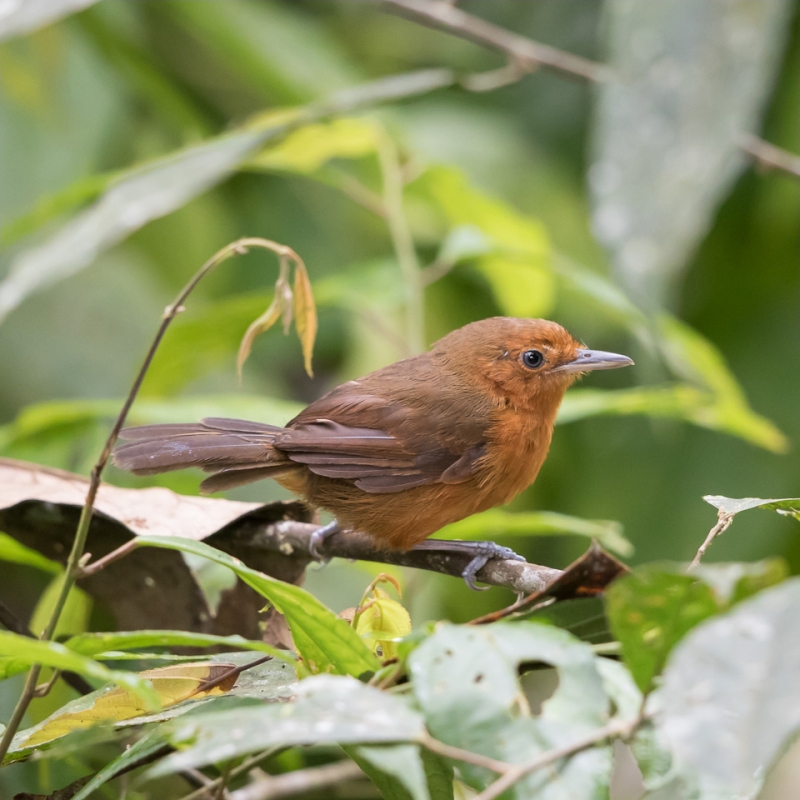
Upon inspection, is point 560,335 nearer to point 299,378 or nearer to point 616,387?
point 616,387

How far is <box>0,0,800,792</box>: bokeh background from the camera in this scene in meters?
2.22

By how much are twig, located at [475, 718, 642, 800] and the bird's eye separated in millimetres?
2182

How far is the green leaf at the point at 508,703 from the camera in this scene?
986 mm

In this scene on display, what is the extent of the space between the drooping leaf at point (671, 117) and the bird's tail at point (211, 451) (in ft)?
3.90

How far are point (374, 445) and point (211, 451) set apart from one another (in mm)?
524

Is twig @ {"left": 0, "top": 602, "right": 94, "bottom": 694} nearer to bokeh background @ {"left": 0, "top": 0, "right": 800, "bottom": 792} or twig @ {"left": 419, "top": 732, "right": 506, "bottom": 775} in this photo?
bokeh background @ {"left": 0, "top": 0, "right": 800, "bottom": 792}

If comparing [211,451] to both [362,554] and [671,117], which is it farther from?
[671,117]

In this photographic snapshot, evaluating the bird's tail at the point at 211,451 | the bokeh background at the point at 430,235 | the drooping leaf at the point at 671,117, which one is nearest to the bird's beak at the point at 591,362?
the bokeh background at the point at 430,235

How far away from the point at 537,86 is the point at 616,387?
1.75 metres

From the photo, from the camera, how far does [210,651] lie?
2.20 m

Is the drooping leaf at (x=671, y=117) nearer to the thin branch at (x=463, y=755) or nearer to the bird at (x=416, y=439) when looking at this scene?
the bird at (x=416, y=439)

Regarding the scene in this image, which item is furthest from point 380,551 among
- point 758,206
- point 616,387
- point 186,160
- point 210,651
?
point 758,206

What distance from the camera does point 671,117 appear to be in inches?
79.9

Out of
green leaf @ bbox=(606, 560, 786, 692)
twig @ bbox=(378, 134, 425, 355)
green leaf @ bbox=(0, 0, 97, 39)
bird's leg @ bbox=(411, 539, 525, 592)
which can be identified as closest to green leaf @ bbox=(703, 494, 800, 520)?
green leaf @ bbox=(606, 560, 786, 692)
